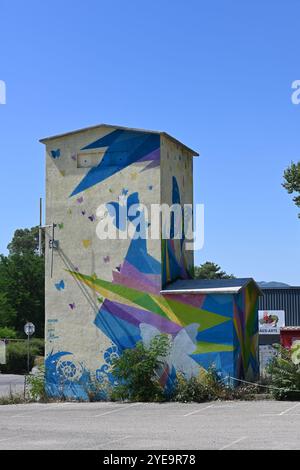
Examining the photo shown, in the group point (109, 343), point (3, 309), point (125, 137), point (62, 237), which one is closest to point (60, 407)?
point (109, 343)

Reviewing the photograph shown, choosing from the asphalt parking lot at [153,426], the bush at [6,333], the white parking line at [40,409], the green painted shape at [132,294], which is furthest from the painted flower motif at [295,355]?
the bush at [6,333]

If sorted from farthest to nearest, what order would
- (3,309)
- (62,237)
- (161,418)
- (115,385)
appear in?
1. (3,309)
2. (62,237)
3. (115,385)
4. (161,418)

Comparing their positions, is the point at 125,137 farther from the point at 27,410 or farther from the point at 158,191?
the point at 27,410

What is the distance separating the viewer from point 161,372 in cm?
2262

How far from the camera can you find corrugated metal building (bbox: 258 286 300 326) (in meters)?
54.6

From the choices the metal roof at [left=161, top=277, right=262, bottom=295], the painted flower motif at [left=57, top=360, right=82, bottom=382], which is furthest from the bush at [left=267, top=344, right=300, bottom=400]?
the painted flower motif at [left=57, top=360, right=82, bottom=382]

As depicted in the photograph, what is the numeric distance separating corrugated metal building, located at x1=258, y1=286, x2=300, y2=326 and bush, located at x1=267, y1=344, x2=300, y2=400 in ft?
110

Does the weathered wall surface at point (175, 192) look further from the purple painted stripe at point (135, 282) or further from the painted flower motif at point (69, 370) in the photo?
the painted flower motif at point (69, 370)

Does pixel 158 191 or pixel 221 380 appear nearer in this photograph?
pixel 221 380

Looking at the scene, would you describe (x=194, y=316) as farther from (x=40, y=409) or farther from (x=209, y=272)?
(x=209, y=272)

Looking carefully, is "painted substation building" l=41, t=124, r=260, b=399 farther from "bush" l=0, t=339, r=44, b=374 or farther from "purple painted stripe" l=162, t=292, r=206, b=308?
"bush" l=0, t=339, r=44, b=374

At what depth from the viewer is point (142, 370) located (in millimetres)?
21781

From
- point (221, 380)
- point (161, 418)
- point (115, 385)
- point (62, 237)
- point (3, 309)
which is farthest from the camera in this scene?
point (3, 309)

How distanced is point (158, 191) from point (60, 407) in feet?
24.1
